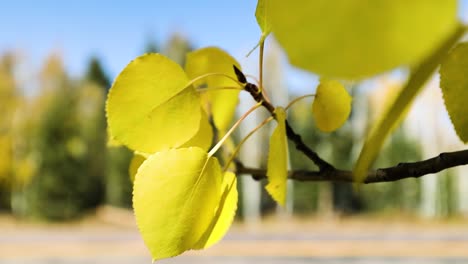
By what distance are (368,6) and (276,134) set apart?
0.21 feet

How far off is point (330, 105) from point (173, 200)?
0.06m

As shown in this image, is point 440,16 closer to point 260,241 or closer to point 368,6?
point 368,6

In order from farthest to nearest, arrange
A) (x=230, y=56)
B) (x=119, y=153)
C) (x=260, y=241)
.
Answer: 1. (x=119, y=153)
2. (x=260, y=241)
3. (x=230, y=56)

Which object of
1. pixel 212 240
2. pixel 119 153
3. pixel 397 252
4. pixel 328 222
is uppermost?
pixel 212 240

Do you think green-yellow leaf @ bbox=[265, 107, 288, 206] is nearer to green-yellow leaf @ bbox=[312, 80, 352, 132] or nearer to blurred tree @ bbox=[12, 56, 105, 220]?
green-yellow leaf @ bbox=[312, 80, 352, 132]

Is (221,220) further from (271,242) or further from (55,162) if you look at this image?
(55,162)

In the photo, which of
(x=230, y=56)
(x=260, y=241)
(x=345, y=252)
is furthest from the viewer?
(x=260, y=241)

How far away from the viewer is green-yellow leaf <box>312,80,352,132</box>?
0.50ft

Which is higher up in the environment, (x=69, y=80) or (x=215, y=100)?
(x=215, y=100)

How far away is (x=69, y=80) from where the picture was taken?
10.9 m

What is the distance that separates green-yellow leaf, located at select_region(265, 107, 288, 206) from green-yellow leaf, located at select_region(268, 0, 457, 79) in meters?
0.06

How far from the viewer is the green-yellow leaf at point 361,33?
0.05m

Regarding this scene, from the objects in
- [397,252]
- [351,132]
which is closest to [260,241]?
[397,252]

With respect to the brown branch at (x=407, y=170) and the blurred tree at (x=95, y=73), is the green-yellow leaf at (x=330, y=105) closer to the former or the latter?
the brown branch at (x=407, y=170)
